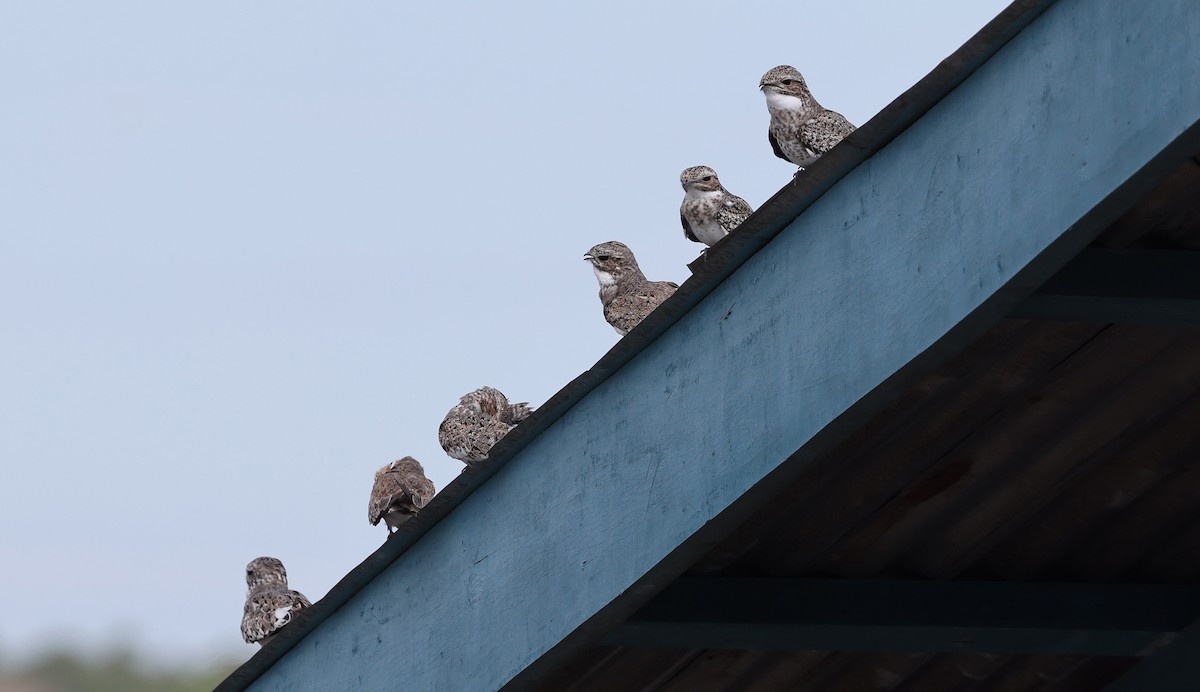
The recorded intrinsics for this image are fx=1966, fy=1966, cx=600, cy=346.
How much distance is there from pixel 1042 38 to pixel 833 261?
72 centimetres

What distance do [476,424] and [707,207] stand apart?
8.73ft

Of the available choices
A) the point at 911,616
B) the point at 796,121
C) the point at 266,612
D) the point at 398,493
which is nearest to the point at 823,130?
the point at 796,121

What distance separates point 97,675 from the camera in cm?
5119

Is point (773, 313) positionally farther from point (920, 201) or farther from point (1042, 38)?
point (1042, 38)

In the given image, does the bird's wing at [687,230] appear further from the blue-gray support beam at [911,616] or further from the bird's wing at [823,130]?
the blue-gray support beam at [911,616]

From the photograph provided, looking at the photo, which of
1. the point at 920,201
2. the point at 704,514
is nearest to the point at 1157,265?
the point at 920,201

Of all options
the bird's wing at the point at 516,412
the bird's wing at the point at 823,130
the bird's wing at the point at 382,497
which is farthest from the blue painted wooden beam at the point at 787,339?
the bird's wing at the point at 382,497

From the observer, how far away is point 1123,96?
344 cm

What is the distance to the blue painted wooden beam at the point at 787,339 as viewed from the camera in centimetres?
352

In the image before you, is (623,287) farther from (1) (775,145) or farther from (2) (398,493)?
(2) (398,493)

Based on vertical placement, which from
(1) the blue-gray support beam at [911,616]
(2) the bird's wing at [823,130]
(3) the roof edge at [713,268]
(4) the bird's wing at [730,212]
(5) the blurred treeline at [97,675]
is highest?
(5) the blurred treeline at [97,675]

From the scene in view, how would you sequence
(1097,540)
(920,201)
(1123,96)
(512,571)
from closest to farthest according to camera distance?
(1123,96) < (920,201) < (512,571) < (1097,540)

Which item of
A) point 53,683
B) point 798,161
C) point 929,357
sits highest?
point 53,683

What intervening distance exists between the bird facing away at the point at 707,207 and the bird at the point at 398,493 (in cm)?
298
